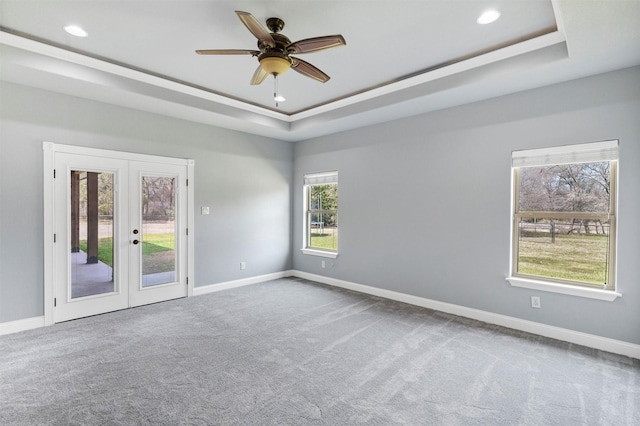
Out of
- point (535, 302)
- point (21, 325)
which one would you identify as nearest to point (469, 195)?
point (535, 302)

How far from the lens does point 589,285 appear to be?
3.24 m

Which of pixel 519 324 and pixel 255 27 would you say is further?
pixel 519 324

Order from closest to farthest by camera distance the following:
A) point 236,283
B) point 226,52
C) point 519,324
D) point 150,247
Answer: point 226,52
point 519,324
point 150,247
point 236,283

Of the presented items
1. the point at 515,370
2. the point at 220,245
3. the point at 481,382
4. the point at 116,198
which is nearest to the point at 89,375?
the point at 116,198

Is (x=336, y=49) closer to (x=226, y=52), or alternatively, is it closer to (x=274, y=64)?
(x=274, y=64)

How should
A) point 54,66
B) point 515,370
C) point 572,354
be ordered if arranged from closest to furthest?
point 515,370
point 572,354
point 54,66

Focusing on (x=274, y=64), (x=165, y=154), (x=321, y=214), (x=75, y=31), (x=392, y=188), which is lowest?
(x=321, y=214)

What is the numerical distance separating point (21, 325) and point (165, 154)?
2.59m

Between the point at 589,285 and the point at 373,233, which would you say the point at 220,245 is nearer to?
the point at 373,233

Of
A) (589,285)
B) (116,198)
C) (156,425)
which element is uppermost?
(116,198)

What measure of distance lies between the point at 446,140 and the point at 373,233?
1743 mm

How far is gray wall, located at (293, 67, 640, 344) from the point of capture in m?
2.99

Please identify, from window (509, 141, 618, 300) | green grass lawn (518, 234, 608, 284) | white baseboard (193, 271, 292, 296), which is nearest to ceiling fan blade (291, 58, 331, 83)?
window (509, 141, 618, 300)

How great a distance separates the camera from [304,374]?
262cm
